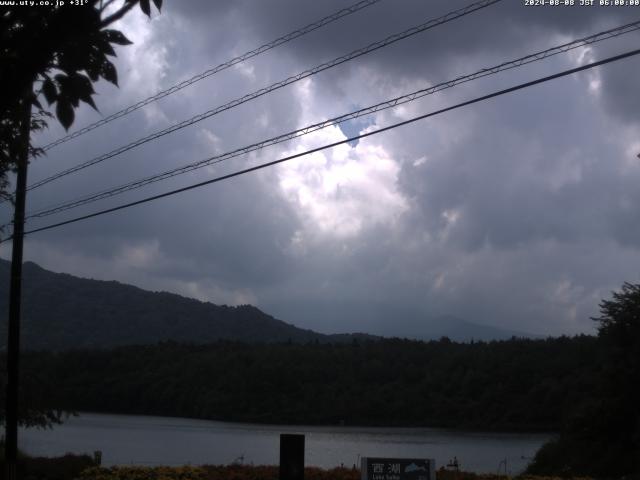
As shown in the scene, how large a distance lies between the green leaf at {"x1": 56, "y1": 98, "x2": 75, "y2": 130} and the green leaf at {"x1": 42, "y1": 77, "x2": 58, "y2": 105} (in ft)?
0.16

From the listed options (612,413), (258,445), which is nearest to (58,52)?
(612,413)

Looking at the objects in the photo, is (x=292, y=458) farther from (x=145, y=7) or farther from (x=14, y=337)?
(x=145, y=7)

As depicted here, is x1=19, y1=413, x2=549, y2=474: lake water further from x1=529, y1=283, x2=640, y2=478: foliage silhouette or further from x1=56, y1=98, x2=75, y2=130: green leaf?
x1=56, y1=98, x2=75, y2=130: green leaf

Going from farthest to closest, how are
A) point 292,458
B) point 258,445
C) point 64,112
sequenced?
point 258,445, point 292,458, point 64,112

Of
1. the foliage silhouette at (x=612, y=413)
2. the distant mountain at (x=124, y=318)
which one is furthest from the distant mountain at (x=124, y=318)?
the foliage silhouette at (x=612, y=413)

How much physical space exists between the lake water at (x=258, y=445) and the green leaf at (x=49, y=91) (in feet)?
65.7

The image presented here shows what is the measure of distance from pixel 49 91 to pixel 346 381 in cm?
5287

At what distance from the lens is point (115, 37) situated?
5918mm

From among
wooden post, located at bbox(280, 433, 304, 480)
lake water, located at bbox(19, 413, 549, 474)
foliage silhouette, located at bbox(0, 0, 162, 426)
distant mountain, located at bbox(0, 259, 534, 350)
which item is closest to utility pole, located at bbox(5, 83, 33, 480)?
wooden post, located at bbox(280, 433, 304, 480)

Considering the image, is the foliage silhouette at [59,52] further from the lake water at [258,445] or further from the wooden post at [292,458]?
the lake water at [258,445]

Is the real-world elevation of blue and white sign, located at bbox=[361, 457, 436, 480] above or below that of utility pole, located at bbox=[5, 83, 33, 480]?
below

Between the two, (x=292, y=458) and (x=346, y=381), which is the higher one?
(x=346, y=381)

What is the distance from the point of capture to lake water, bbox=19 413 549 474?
3047cm

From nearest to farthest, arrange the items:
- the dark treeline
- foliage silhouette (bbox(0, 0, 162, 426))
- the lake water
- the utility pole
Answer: foliage silhouette (bbox(0, 0, 162, 426))
the utility pole
the lake water
the dark treeline
